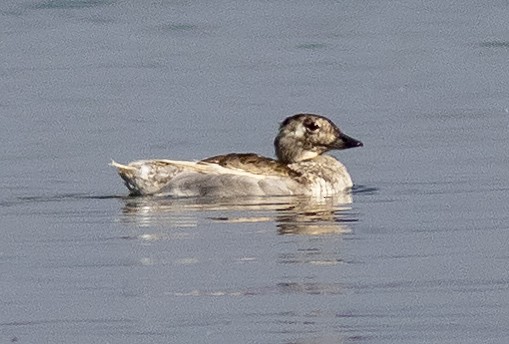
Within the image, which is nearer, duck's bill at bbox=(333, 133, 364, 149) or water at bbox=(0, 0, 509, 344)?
water at bbox=(0, 0, 509, 344)

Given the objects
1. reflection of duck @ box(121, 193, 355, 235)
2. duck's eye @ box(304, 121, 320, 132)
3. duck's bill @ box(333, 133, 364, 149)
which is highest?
duck's eye @ box(304, 121, 320, 132)

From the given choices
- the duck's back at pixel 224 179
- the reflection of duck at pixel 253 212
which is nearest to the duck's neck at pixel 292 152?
the duck's back at pixel 224 179

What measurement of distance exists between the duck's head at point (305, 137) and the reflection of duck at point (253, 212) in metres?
1.22

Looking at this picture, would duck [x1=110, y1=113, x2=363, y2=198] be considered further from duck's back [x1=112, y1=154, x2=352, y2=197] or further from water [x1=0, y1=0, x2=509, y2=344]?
water [x1=0, y1=0, x2=509, y2=344]

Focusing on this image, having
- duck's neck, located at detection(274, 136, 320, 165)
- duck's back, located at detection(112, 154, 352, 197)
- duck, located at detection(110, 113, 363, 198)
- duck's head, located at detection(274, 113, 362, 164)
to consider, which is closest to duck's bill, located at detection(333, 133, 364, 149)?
duck's head, located at detection(274, 113, 362, 164)

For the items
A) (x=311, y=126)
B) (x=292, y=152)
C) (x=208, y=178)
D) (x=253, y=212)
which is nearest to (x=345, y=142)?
(x=311, y=126)

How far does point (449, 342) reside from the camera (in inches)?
373

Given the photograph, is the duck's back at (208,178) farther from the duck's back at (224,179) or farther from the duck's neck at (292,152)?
the duck's neck at (292,152)

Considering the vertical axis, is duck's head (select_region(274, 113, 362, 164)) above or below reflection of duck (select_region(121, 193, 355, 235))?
above

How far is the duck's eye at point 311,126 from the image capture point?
18.0 metres

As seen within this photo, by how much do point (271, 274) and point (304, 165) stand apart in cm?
612

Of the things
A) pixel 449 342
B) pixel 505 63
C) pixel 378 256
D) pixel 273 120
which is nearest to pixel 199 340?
pixel 449 342

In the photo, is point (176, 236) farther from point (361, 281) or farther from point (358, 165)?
point (358, 165)

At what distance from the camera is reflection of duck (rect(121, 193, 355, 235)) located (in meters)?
14.5
